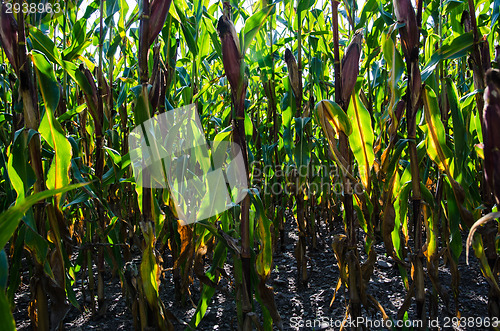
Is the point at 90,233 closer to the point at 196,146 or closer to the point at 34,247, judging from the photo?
the point at 34,247

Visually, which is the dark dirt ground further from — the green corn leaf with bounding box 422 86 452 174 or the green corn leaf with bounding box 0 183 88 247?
the green corn leaf with bounding box 0 183 88 247

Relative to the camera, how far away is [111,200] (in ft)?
5.36

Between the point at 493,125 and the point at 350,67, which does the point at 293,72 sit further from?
the point at 493,125

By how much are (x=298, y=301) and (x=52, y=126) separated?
4.32 ft

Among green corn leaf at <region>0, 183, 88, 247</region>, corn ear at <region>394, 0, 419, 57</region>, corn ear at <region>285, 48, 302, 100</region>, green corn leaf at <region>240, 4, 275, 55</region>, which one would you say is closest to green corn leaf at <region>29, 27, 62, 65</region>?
green corn leaf at <region>240, 4, 275, 55</region>

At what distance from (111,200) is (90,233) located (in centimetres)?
17

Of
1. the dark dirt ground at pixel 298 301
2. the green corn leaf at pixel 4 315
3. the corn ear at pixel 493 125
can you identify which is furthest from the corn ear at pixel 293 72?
the green corn leaf at pixel 4 315

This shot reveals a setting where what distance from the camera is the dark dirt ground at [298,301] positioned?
1.54 metres

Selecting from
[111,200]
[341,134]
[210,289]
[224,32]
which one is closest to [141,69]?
[224,32]

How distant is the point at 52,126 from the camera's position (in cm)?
97

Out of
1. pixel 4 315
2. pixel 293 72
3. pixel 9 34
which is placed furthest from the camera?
pixel 293 72

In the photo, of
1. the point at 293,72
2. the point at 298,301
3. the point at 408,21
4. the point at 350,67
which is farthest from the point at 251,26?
the point at 298,301

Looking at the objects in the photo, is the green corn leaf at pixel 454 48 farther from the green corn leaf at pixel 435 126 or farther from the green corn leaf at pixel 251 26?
the green corn leaf at pixel 251 26

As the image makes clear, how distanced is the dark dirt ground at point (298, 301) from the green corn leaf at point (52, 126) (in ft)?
2.00
